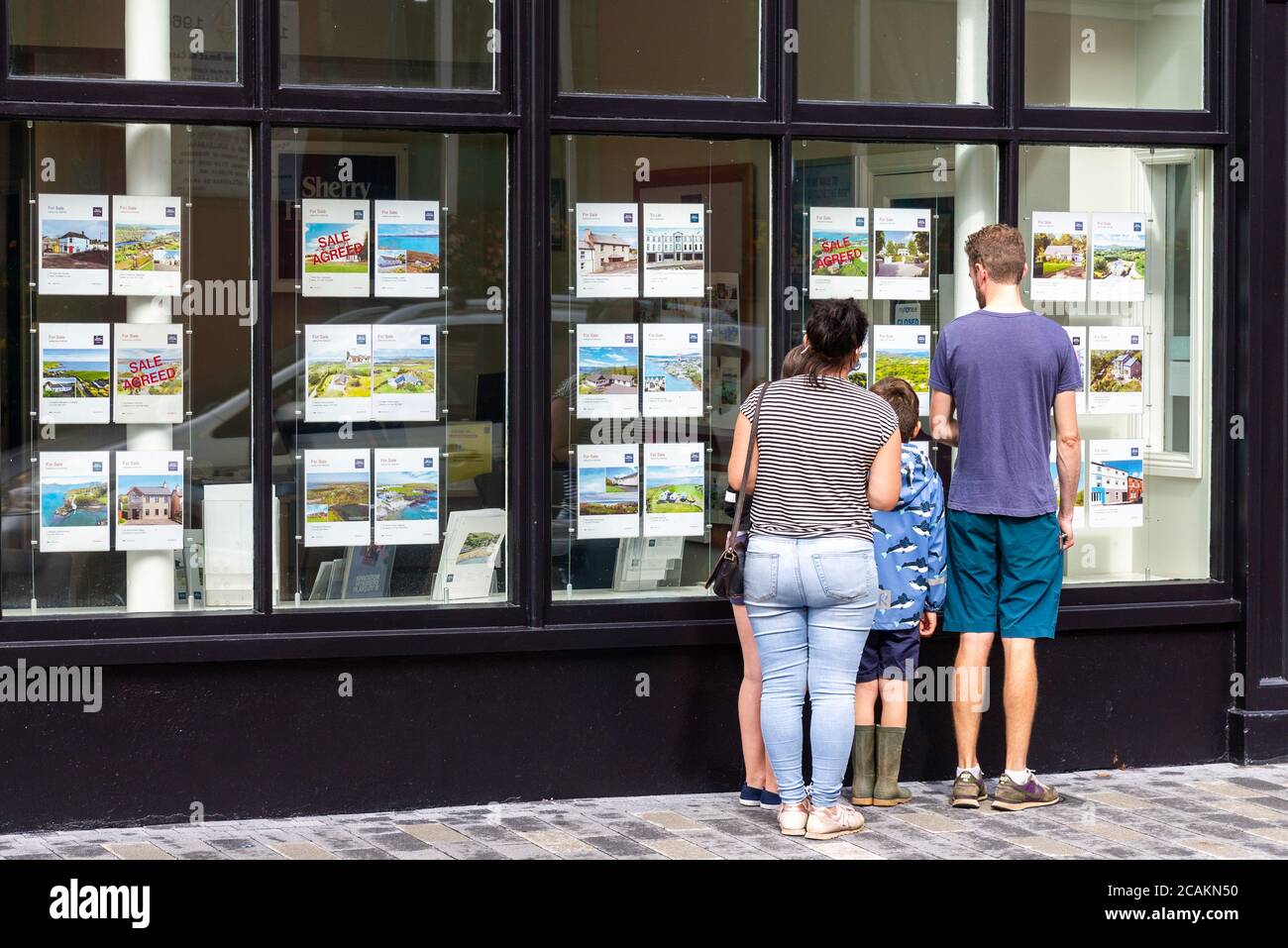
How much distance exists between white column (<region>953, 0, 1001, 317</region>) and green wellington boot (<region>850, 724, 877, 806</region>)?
1844 mm

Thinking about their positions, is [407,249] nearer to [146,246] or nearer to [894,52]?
[146,246]

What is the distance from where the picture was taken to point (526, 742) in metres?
6.88

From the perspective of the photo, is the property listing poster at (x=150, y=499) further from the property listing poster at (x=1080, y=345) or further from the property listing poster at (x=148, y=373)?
the property listing poster at (x=1080, y=345)

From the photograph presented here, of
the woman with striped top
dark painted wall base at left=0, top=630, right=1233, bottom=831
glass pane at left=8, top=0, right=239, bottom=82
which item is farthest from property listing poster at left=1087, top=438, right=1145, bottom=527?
glass pane at left=8, top=0, right=239, bottom=82

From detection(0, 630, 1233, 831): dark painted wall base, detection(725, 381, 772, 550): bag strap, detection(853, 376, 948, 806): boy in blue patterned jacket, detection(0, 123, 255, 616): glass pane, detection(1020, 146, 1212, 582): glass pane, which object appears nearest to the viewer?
detection(725, 381, 772, 550): bag strap

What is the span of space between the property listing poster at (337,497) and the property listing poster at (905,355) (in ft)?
7.04

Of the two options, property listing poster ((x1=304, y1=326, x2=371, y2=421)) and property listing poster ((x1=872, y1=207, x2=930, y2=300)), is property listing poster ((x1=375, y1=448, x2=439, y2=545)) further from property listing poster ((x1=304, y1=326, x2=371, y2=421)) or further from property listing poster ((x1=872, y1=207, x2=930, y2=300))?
property listing poster ((x1=872, y1=207, x2=930, y2=300))

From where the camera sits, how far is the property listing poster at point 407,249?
6867 millimetres

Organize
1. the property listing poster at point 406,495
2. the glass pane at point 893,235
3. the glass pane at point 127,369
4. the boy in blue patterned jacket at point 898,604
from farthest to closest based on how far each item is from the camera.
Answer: the glass pane at point 893,235, the property listing poster at point 406,495, the boy in blue patterned jacket at point 898,604, the glass pane at point 127,369

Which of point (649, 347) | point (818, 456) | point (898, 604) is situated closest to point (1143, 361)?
point (898, 604)

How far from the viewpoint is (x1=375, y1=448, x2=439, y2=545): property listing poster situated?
22.7 feet

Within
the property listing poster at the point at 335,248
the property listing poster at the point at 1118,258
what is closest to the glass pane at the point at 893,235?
the property listing poster at the point at 1118,258

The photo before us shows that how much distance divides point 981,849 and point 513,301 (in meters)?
2.66

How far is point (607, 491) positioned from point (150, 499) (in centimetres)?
175
